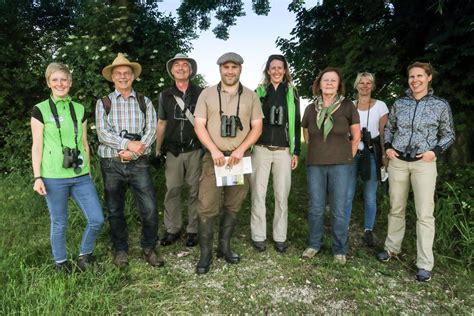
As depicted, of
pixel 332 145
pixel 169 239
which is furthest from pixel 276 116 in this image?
pixel 169 239

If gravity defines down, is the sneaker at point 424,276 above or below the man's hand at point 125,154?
below

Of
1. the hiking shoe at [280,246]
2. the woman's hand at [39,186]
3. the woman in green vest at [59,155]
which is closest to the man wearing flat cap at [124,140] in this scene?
the woman in green vest at [59,155]

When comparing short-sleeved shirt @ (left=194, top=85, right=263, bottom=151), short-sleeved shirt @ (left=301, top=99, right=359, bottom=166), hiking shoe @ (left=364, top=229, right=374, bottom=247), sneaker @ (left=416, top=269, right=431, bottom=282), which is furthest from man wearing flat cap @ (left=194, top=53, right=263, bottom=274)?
sneaker @ (left=416, top=269, right=431, bottom=282)

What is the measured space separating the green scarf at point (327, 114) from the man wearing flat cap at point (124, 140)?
177 centimetres

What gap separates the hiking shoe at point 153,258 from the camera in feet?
12.6

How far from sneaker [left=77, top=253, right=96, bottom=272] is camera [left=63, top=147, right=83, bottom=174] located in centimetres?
97

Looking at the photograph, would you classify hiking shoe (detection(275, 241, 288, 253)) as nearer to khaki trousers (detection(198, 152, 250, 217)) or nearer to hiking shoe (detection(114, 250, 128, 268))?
khaki trousers (detection(198, 152, 250, 217))

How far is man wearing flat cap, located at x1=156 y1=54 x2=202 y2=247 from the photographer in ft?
13.7

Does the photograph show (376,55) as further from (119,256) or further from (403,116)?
(119,256)

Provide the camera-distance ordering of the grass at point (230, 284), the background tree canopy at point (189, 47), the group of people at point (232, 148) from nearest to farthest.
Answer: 1. the grass at point (230, 284)
2. the group of people at point (232, 148)
3. the background tree canopy at point (189, 47)

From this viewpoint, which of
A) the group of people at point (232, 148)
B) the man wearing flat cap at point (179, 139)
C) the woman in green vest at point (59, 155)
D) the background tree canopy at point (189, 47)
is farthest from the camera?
the background tree canopy at point (189, 47)

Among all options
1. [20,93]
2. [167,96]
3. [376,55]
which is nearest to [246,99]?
[167,96]

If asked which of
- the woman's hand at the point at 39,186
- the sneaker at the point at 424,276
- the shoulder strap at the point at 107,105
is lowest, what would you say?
the sneaker at the point at 424,276

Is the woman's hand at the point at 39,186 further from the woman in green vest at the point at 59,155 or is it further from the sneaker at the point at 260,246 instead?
the sneaker at the point at 260,246
